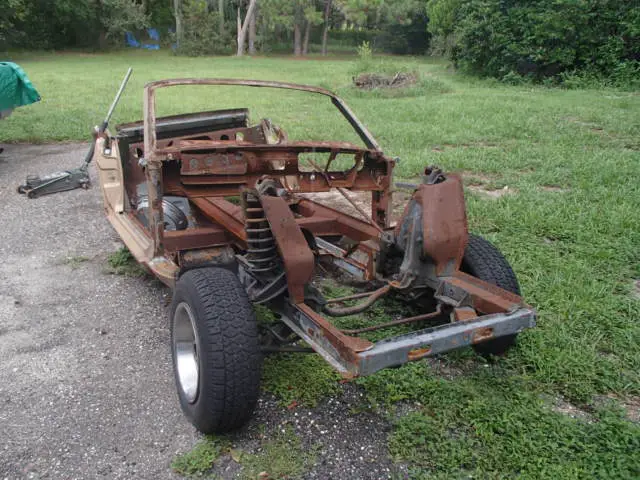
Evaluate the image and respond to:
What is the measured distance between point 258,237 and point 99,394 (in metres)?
1.30

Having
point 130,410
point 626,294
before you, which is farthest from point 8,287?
point 626,294

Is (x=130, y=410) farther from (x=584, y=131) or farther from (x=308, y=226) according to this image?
(x=584, y=131)

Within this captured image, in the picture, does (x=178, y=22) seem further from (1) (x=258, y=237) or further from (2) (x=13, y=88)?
(1) (x=258, y=237)

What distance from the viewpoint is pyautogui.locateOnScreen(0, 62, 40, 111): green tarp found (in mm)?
8266

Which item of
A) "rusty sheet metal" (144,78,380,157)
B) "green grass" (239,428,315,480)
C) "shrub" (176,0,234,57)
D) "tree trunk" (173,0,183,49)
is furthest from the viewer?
"tree trunk" (173,0,183,49)

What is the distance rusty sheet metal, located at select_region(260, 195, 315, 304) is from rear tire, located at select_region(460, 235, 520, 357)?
3.59 feet

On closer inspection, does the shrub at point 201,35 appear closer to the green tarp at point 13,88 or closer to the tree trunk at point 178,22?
the tree trunk at point 178,22

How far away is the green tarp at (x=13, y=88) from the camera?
325 inches

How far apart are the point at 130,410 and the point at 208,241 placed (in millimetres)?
1343

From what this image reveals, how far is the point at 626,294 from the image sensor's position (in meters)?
4.22

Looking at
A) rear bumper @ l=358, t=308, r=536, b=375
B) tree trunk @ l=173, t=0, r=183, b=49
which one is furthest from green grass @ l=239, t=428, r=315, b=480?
tree trunk @ l=173, t=0, r=183, b=49

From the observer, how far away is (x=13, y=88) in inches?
331

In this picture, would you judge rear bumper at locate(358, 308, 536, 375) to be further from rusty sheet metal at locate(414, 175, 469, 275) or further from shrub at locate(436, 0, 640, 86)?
shrub at locate(436, 0, 640, 86)

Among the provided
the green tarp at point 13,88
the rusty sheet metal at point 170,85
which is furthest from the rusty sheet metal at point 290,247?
the green tarp at point 13,88
